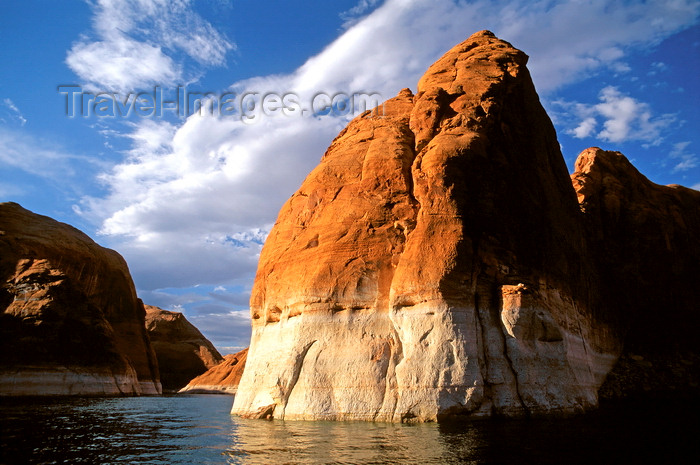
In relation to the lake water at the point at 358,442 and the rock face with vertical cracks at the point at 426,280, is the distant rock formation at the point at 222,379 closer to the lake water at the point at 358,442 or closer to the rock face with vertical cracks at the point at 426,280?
the rock face with vertical cracks at the point at 426,280

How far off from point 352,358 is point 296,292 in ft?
11.1

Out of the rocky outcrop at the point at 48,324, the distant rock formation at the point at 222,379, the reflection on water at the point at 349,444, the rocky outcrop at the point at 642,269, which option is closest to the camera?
the reflection on water at the point at 349,444

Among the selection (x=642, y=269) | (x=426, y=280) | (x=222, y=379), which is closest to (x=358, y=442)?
(x=426, y=280)

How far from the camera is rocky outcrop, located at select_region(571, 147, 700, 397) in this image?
30.1m

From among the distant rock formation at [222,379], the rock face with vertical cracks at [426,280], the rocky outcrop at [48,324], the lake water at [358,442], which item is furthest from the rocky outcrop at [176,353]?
the lake water at [358,442]

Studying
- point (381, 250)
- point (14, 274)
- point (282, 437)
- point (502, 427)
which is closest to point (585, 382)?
point (502, 427)

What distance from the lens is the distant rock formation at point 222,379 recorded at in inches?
2518

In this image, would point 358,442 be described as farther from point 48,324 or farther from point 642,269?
point 48,324

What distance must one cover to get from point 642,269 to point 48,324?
45257 mm

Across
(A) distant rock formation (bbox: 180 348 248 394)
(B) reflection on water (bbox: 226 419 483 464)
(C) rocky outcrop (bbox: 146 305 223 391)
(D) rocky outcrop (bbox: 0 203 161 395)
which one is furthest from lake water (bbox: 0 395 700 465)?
(C) rocky outcrop (bbox: 146 305 223 391)

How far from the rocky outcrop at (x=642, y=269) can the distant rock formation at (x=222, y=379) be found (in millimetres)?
46898

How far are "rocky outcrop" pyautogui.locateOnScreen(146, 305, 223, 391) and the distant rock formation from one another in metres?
11.9

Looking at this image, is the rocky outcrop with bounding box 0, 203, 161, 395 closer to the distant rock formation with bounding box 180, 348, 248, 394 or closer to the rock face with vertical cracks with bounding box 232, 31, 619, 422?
the distant rock formation with bounding box 180, 348, 248, 394

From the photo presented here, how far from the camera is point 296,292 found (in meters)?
18.1
